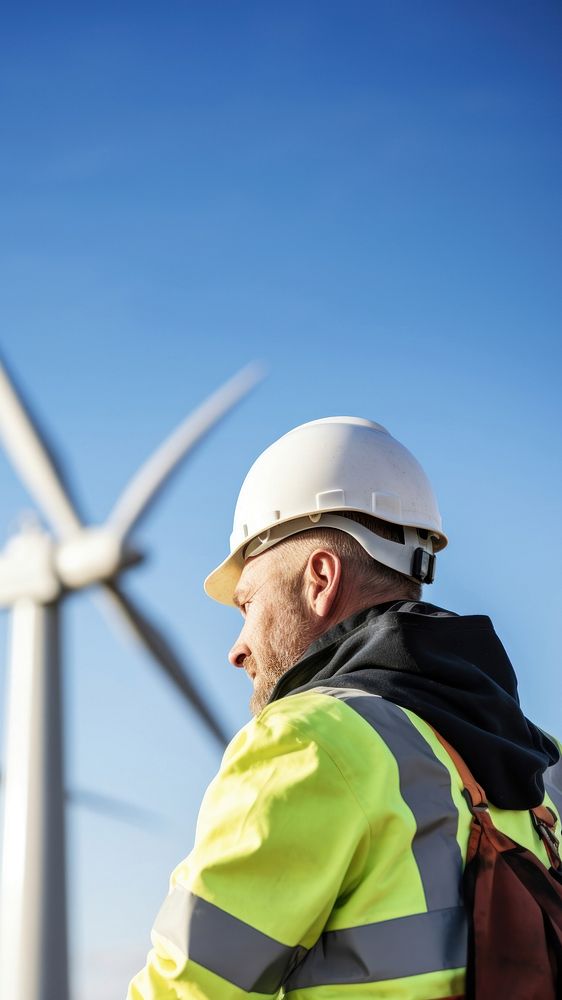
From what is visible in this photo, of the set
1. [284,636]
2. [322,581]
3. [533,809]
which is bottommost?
[533,809]

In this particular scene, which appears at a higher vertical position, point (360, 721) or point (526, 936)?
point (360, 721)

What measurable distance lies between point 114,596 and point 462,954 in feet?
52.7

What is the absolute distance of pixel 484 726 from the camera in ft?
17.1

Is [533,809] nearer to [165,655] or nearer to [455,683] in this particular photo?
[455,683]

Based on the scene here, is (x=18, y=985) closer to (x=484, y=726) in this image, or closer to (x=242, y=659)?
(x=242, y=659)

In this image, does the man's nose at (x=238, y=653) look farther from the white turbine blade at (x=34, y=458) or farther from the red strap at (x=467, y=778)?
the white turbine blade at (x=34, y=458)

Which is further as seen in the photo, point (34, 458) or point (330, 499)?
point (34, 458)

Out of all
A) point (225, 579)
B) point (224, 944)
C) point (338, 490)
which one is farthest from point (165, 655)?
point (224, 944)

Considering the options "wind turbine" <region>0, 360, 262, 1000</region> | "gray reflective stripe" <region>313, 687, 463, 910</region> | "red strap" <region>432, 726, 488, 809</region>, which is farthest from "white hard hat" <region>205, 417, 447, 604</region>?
"wind turbine" <region>0, 360, 262, 1000</region>

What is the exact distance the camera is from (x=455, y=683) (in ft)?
17.0

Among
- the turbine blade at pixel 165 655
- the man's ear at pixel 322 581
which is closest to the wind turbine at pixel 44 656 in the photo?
the turbine blade at pixel 165 655

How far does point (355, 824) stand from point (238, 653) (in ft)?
8.60

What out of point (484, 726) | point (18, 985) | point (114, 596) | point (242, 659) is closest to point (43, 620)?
point (114, 596)

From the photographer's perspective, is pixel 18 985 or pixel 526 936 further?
pixel 18 985
